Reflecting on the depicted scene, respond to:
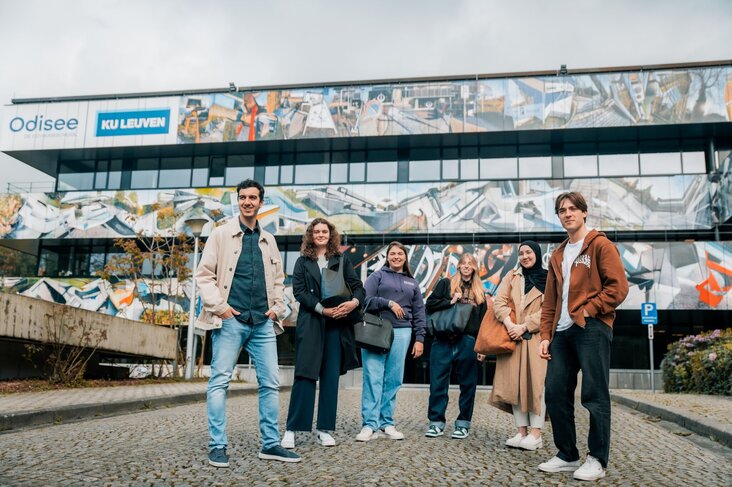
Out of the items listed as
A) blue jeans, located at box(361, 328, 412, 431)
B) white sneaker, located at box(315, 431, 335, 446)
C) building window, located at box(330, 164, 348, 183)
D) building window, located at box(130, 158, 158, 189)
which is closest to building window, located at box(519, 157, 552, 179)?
building window, located at box(330, 164, 348, 183)

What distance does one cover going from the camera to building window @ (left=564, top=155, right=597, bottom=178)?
30.6 m

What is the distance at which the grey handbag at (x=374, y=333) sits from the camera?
22.5 ft

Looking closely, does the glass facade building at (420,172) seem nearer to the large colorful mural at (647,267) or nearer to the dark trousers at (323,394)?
the large colorful mural at (647,267)

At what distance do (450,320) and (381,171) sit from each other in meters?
25.1

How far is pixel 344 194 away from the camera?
102 feet

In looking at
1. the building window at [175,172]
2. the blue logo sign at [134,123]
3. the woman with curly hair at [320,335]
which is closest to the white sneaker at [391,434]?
the woman with curly hair at [320,335]

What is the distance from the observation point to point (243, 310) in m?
5.45

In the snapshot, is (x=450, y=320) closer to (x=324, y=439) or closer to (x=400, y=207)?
(x=324, y=439)

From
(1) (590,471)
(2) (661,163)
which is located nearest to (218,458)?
(1) (590,471)

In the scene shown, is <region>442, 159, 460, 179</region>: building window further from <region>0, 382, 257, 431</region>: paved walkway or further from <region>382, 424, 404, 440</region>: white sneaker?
<region>382, 424, 404, 440</region>: white sneaker

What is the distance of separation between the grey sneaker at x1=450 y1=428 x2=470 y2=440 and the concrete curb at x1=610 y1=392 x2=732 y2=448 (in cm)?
254

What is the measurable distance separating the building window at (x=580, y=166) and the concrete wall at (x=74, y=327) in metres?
19.5

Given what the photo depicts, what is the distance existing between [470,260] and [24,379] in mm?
9532

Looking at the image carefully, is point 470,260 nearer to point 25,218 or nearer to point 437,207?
point 437,207
